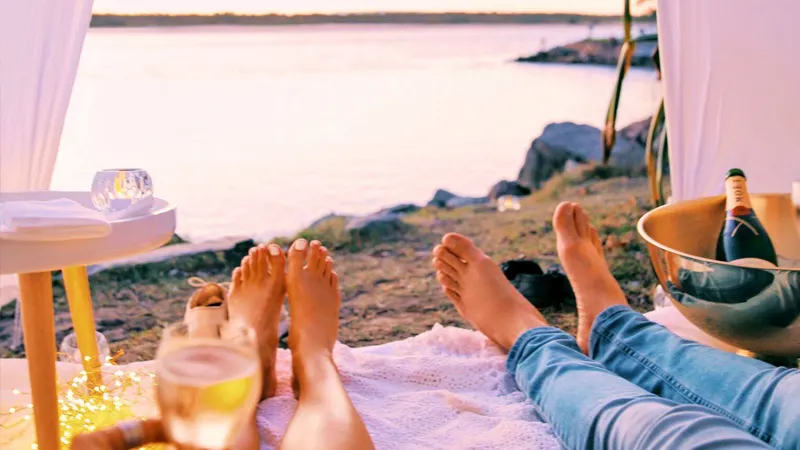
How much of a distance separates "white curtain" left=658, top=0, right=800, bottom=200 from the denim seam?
28.6 inches

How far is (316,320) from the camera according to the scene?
137cm

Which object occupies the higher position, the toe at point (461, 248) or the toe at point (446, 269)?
the toe at point (461, 248)

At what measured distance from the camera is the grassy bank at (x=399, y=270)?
206cm

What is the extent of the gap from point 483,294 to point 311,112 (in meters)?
1.34

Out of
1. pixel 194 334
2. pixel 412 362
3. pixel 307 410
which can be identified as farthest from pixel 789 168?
pixel 194 334

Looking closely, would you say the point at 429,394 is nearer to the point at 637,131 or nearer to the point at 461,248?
the point at 461,248

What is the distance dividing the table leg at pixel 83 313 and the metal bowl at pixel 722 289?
929mm

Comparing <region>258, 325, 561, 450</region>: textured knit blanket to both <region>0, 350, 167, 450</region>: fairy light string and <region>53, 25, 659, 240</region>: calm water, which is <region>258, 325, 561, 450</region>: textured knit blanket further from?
<region>53, 25, 659, 240</region>: calm water

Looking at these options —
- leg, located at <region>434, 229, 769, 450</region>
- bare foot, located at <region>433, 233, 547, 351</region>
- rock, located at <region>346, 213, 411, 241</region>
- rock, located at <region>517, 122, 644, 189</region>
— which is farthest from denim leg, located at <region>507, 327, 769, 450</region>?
rock, located at <region>517, 122, 644, 189</region>

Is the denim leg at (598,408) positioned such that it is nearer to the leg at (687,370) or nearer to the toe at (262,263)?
the leg at (687,370)

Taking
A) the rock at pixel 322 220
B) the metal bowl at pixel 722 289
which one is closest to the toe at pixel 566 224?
the metal bowl at pixel 722 289

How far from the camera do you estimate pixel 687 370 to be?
3.35 feet

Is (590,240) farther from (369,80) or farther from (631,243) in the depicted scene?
(369,80)

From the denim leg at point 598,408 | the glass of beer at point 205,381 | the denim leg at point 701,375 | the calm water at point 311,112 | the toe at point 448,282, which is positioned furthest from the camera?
A: the calm water at point 311,112
